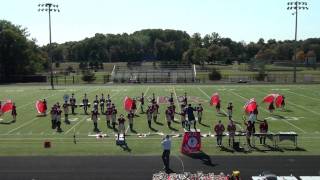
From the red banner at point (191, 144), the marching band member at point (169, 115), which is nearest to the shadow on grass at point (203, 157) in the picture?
the red banner at point (191, 144)

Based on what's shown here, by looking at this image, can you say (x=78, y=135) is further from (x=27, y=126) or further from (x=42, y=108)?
(x=42, y=108)

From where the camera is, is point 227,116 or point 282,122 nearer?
point 282,122

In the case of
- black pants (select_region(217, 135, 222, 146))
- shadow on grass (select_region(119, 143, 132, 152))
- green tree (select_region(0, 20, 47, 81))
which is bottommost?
shadow on grass (select_region(119, 143, 132, 152))

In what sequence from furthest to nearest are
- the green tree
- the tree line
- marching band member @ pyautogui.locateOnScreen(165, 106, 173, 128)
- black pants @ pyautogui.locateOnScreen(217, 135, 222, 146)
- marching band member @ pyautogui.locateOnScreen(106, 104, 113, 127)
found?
1. the tree line
2. the green tree
3. marching band member @ pyautogui.locateOnScreen(106, 104, 113, 127)
4. marching band member @ pyautogui.locateOnScreen(165, 106, 173, 128)
5. black pants @ pyautogui.locateOnScreen(217, 135, 222, 146)

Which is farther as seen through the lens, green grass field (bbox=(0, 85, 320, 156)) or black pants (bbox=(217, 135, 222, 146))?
black pants (bbox=(217, 135, 222, 146))

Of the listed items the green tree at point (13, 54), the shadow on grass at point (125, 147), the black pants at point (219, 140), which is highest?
the green tree at point (13, 54)

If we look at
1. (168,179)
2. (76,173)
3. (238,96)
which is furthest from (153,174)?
(238,96)

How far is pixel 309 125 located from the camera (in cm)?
2906

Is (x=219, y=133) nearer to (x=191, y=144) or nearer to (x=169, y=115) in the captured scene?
(x=191, y=144)

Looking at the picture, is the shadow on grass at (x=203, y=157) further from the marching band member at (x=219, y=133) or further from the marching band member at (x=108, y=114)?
the marching band member at (x=108, y=114)

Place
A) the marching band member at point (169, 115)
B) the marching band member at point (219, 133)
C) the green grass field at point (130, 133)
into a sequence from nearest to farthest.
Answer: the green grass field at point (130, 133) → the marching band member at point (219, 133) → the marching band member at point (169, 115)

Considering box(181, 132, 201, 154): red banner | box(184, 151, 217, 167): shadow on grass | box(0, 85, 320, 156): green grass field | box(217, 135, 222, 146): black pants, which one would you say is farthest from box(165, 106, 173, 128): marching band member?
box(184, 151, 217, 167): shadow on grass

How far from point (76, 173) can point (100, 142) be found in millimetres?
6176

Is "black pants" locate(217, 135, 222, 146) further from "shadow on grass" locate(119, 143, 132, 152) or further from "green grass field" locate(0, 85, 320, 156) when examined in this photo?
"shadow on grass" locate(119, 143, 132, 152)
